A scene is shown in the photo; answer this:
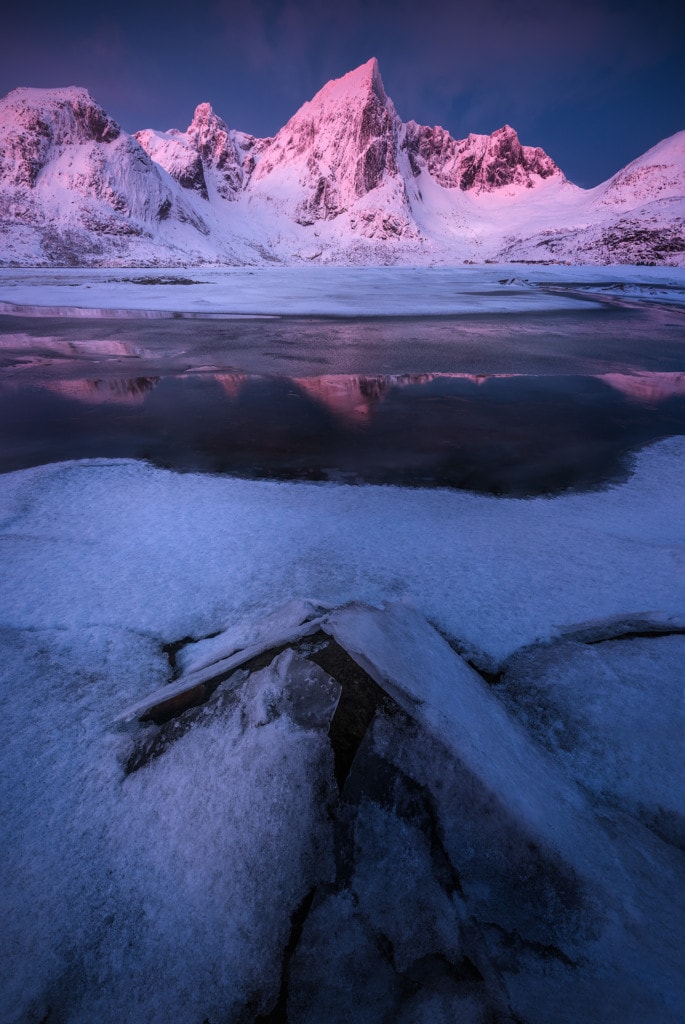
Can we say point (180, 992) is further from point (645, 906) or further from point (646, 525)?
point (646, 525)

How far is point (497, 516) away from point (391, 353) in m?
5.89

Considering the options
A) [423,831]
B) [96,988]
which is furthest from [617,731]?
[96,988]

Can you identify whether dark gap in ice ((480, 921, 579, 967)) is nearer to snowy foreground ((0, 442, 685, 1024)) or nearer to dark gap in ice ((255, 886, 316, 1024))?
snowy foreground ((0, 442, 685, 1024))

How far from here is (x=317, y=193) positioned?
A: 110m

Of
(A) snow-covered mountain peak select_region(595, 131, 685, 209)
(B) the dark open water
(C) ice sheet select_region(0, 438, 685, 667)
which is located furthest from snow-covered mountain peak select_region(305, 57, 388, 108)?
(C) ice sheet select_region(0, 438, 685, 667)

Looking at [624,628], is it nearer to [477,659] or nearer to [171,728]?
[477,659]

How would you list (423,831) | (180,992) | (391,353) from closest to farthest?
(180,992), (423,831), (391,353)

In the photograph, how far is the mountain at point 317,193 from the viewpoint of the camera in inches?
2805

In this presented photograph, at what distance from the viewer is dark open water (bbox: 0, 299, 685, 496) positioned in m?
3.64

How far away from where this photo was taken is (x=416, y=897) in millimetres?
944

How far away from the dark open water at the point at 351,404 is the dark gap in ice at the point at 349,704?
220 cm

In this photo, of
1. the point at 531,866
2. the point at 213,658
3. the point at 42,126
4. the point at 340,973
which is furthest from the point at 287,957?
the point at 42,126

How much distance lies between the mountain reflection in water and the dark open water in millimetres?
21

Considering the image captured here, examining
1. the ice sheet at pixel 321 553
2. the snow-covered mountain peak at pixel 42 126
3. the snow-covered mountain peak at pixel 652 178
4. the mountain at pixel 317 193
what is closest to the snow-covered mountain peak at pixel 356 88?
the mountain at pixel 317 193
